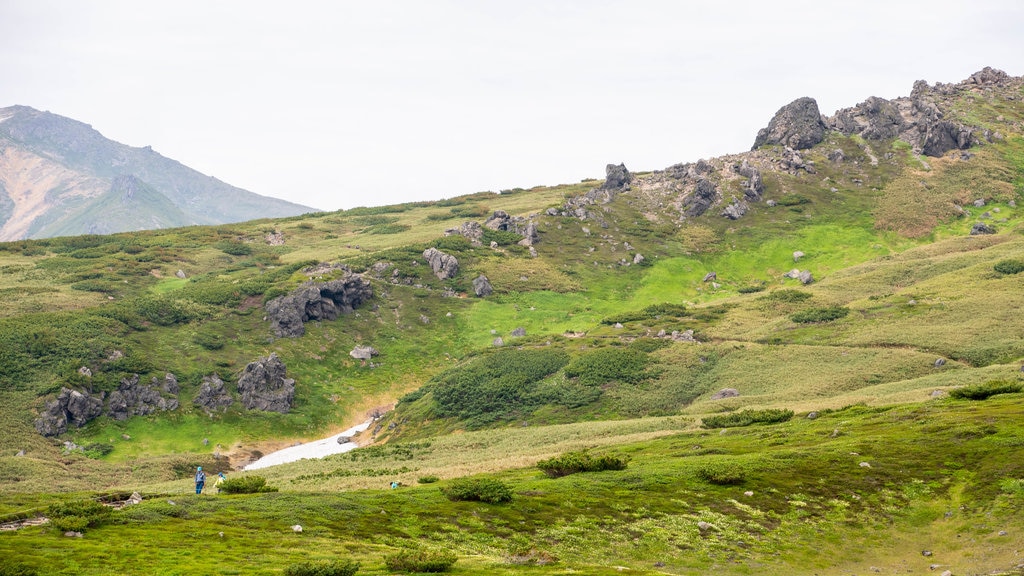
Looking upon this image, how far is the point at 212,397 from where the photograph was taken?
309ft

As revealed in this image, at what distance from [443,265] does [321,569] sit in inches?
4815

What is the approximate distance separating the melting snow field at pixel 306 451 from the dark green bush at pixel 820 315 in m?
65.1

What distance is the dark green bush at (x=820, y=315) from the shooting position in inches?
4006

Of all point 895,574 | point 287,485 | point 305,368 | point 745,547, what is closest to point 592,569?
point 745,547

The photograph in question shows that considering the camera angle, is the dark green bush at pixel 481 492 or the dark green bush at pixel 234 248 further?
the dark green bush at pixel 234 248

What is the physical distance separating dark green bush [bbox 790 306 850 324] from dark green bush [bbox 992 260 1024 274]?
916 inches

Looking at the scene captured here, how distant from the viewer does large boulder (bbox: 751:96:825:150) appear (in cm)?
19338

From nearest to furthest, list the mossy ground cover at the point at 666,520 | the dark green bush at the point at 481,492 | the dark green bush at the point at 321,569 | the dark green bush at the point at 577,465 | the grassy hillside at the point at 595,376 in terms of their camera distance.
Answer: the dark green bush at the point at 321,569 → the mossy ground cover at the point at 666,520 → the grassy hillside at the point at 595,376 → the dark green bush at the point at 481,492 → the dark green bush at the point at 577,465

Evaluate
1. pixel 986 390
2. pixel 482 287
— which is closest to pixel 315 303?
pixel 482 287

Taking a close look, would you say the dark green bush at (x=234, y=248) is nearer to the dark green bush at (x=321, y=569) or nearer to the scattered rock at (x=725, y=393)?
the scattered rock at (x=725, y=393)

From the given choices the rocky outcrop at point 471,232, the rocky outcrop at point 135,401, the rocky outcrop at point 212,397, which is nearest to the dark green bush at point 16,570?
the rocky outcrop at point 135,401

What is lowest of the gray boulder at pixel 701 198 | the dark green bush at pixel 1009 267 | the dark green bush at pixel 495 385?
the dark green bush at pixel 495 385

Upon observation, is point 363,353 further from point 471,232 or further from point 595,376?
point 471,232

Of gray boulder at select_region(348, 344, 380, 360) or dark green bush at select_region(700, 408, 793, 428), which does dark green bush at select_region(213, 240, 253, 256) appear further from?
dark green bush at select_region(700, 408, 793, 428)
